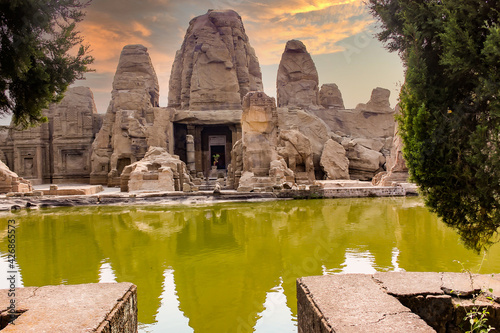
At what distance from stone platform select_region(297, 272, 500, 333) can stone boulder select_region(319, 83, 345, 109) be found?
3305 cm

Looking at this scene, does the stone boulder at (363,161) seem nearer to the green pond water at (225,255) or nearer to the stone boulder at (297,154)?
the stone boulder at (297,154)

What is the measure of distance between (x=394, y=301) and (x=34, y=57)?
18.6 ft

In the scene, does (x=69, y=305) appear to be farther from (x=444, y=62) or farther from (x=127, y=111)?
(x=127, y=111)

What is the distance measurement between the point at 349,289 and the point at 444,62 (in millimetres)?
2406

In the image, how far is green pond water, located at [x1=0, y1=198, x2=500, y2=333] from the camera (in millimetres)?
4492

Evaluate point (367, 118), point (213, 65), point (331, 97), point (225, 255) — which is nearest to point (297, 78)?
point (331, 97)

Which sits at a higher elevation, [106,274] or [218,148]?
[218,148]

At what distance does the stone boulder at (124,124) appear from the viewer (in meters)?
24.2

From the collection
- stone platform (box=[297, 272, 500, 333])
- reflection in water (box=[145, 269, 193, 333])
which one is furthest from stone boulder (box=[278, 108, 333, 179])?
stone platform (box=[297, 272, 500, 333])

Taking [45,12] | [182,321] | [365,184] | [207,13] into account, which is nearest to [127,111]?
[207,13]

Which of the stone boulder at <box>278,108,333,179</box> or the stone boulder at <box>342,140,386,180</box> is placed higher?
the stone boulder at <box>278,108,333,179</box>

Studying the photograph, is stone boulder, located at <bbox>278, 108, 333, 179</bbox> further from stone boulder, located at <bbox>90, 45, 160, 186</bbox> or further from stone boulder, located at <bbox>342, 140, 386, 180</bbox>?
stone boulder, located at <bbox>90, 45, 160, 186</bbox>

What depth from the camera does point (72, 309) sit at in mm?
2980

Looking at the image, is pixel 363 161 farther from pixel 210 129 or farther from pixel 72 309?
pixel 72 309
